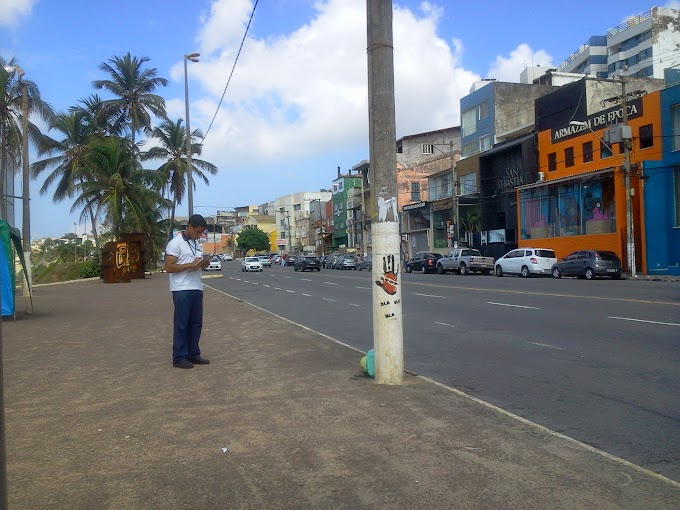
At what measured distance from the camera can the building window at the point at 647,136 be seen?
3189 centimetres

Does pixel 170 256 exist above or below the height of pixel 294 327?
above

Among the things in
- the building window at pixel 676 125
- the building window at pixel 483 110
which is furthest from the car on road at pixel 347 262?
the building window at pixel 676 125

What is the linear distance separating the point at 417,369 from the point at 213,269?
51.4 metres

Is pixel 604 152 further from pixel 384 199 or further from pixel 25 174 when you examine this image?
pixel 384 199

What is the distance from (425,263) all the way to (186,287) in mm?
38133

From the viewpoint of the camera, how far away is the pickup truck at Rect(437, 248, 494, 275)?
39.4 meters

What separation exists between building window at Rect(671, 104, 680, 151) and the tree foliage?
88.9 meters

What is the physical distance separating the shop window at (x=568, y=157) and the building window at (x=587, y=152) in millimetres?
1305

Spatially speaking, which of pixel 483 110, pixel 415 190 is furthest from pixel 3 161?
pixel 415 190

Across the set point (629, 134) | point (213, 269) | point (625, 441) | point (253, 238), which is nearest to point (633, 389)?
point (625, 441)

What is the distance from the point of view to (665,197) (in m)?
31.1

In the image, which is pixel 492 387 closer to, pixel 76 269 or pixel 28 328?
pixel 28 328

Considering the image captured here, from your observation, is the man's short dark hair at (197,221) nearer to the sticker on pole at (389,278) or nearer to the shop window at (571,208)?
the sticker on pole at (389,278)

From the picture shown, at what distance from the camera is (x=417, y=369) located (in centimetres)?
830
